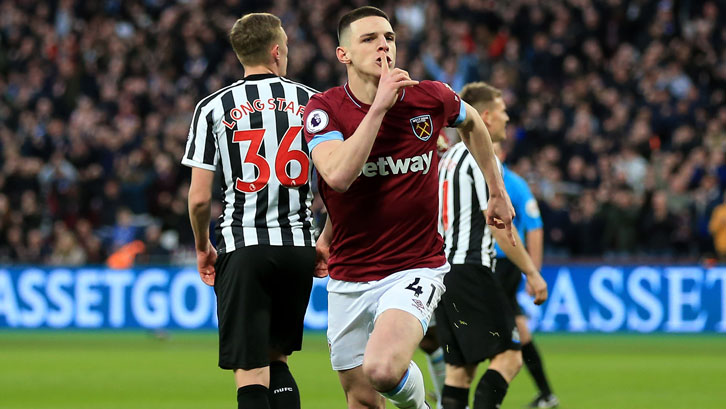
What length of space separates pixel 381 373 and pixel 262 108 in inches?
61.1

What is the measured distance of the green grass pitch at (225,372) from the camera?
10.0 metres

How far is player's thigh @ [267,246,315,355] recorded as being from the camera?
20.0 ft

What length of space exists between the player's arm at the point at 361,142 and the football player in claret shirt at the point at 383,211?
0.39 feet

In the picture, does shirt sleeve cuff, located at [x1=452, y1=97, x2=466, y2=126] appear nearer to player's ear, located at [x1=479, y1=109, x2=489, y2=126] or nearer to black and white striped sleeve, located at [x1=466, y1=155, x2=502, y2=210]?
black and white striped sleeve, located at [x1=466, y1=155, x2=502, y2=210]

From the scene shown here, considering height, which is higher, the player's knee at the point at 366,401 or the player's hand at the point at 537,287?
the player's hand at the point at 537,287

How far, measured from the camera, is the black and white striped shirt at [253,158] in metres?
6.08

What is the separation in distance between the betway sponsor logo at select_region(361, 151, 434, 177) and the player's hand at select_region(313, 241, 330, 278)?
0.72 m

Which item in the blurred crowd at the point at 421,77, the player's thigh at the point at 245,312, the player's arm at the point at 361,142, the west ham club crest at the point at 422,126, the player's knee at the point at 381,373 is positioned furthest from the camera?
the blurred crowd at the point at 421,77

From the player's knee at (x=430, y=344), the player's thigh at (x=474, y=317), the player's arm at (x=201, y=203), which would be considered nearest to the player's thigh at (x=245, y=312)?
→ the player's arm at (x=201, y=203)

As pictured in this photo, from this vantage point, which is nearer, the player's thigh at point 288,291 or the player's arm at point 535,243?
the player's thigh at point 288,291

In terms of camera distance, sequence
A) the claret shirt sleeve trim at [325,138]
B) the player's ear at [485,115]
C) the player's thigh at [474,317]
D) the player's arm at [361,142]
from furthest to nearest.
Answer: the player's ear at [485,115] → the player's thigh at [474,317] → the claret shirt sleeve trim at [325,138] → the player's arm at [361,142]

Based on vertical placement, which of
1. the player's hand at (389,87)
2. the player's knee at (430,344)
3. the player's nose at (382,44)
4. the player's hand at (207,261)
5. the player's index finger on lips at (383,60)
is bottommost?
the player's knee at (430,344)

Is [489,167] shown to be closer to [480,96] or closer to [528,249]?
[480,96]

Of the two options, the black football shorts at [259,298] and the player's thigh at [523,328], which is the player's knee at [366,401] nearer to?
the black football shorts at [259,298]
